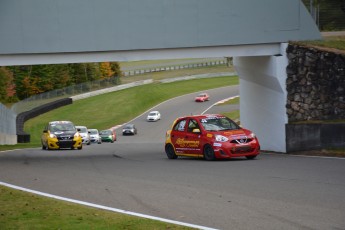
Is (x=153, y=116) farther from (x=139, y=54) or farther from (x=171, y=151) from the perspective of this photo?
(x=171, y=151)

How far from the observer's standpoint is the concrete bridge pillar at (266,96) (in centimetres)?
2628

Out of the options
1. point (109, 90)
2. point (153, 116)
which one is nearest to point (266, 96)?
point (153, 116)

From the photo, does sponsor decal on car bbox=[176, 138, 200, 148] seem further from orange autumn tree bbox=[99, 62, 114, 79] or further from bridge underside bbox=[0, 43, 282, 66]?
orange autumn tree bbox=[99, 62, 114, 79]

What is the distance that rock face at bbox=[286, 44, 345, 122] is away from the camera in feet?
83.9

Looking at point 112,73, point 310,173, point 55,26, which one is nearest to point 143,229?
point 310,173

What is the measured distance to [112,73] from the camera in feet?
363

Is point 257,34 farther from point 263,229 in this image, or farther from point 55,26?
point 263,229

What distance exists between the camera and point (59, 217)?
10.0 m

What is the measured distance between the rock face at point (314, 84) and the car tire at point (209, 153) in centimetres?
538

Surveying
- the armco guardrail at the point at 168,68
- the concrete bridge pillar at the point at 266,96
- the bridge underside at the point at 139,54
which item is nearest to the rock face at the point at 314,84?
the concrete bridge pillar at the point at 266,96

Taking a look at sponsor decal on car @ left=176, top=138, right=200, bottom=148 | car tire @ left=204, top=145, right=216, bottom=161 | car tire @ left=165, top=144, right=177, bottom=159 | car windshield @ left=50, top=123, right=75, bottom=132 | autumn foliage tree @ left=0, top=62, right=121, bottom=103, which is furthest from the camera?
autumn foliage tree @ left=0, top=62, right=121, bottom=103

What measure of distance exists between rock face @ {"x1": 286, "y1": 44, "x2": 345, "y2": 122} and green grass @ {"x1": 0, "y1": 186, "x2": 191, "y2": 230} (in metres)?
15.5

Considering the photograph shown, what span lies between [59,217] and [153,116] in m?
71.8

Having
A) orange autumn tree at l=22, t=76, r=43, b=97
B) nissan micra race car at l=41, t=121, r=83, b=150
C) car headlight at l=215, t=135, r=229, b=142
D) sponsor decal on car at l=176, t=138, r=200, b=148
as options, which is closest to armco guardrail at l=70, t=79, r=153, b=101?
orange autumn tree at l=22, t=76, r=43, b=97
